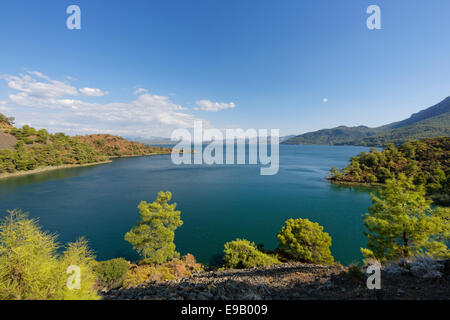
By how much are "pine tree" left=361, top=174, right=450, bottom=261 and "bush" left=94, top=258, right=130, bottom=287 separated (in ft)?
43.0

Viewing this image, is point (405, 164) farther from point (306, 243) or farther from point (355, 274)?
point (355, 274)

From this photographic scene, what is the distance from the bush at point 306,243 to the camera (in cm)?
1113

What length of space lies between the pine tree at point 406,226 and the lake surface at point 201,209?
6740 mm

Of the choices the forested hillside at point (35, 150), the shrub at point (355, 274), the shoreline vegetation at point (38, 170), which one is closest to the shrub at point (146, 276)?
the shrub at point (355, 274)

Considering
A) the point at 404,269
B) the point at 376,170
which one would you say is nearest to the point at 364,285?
the point at 404,269

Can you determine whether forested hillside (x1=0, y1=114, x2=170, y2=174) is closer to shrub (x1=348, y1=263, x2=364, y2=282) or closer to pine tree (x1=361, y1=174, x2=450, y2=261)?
shrub (x1=348, y1=263, x2=364, y2=282)

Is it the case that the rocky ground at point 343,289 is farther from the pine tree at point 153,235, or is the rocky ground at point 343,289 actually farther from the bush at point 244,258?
the pine tree at point 153,235

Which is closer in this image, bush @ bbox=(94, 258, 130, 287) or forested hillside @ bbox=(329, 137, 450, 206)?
bush @ bbox=(94, 258, 130, 287)

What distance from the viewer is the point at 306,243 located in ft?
38.2

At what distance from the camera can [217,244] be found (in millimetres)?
14969

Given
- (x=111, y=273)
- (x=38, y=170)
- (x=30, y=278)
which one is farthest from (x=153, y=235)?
(x=38, y=170)

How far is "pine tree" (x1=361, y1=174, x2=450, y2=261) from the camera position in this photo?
718 cm

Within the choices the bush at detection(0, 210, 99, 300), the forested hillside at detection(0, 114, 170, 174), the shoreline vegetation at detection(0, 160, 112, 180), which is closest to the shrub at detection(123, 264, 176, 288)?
the bush at detection(0, 210, 99, 300)

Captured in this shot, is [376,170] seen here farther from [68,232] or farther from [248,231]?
[68,232]
